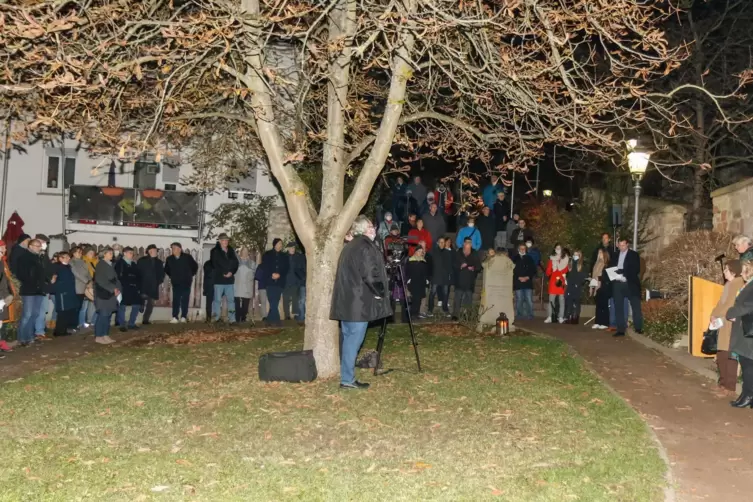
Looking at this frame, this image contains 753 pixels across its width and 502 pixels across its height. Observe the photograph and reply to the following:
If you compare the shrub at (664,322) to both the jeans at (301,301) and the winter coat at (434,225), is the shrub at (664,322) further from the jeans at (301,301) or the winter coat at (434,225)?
the jeans at (301,301)

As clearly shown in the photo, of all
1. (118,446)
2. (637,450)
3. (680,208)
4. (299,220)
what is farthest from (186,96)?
(680,208)

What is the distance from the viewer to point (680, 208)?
22.8m

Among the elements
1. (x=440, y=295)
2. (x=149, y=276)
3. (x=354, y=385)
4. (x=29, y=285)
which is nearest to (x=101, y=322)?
(x=29, y=285)

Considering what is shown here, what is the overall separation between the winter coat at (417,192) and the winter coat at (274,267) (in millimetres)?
5803

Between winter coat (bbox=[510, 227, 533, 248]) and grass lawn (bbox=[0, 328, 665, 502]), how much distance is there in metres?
9.64

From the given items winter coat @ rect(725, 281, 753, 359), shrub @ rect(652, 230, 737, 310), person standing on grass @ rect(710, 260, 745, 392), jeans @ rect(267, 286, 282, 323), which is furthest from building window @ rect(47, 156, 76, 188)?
winter coat @ rect(725, 281, 753, 359)

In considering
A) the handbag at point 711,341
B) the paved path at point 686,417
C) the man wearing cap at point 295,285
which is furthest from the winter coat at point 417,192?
the handbag at point 711,341

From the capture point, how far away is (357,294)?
32.3 ft

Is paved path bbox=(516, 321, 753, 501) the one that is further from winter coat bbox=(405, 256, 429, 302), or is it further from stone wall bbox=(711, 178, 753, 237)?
winter coat bbox=(405, 256, 429, 302)

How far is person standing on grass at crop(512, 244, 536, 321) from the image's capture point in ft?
62.9

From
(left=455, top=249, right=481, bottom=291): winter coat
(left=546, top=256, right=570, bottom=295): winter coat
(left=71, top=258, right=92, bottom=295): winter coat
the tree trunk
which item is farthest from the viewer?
(left=455, top=249, right=481, bottom=291): winter coat

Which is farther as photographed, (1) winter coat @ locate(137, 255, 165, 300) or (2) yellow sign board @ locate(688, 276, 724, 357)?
(1) winter coat @ locate(137, 255, 165, 300)

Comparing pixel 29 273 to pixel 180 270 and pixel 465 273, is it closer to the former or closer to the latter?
pixel 180 270

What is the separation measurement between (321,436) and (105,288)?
9.08 metres
